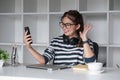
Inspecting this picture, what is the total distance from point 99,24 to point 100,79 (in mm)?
1986

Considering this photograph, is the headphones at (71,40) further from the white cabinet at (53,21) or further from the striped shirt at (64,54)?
the white cabinet at (53,21)

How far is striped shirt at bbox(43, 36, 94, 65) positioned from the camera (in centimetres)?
235

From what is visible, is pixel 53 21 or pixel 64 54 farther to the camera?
pixel 53 21

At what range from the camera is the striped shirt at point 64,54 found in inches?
92.6

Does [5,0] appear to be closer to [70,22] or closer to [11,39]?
[11,39]

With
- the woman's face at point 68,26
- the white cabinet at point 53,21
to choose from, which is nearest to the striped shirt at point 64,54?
the woman's face at point 68,26

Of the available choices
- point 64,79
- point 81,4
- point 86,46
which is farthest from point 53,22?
point 64,79

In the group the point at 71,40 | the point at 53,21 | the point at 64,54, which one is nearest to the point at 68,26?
the point at 71,40

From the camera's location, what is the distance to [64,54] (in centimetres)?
242

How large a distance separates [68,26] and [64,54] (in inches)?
10.9

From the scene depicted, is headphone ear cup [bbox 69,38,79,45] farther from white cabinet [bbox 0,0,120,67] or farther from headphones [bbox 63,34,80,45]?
white cabinet [bbox 0,0,120,67]

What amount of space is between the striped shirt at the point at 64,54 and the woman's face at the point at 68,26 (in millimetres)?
134

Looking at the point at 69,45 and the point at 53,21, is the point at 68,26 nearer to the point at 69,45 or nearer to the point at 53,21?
the point at 69,45

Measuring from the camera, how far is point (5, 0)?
3.54 metres
